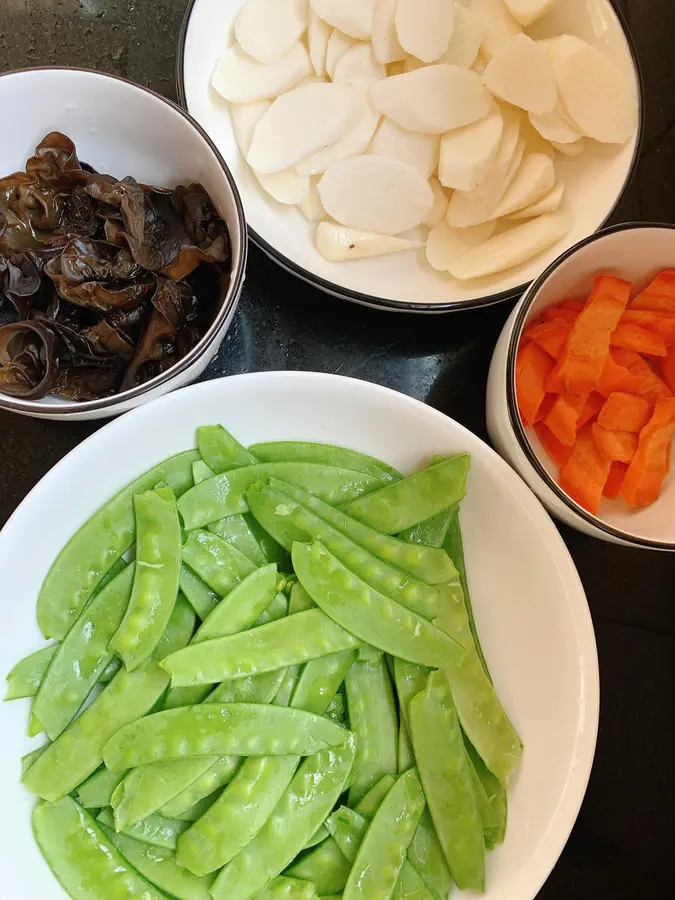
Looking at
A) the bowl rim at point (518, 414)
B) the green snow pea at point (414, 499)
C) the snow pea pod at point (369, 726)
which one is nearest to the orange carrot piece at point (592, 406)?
the bowl rim at point (518, 414)

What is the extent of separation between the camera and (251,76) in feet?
3.93

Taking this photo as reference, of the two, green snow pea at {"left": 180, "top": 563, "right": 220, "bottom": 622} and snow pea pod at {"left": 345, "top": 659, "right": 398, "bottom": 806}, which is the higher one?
green snow pea at {"left": 180, "top": 563, "right": 220, "bottom": 622}

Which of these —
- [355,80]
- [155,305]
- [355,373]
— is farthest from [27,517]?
A: [355,80]

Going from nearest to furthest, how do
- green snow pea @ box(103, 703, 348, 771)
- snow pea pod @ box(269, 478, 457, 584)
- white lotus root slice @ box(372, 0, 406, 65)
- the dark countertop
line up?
1. green snow pea @ box(103, 703, 348, 771)
2. snow pea pod @ box(269, 478, 457, 584)
3. white lotus root slice @ box(372, 0, 406, 65)
4. the dark countertop

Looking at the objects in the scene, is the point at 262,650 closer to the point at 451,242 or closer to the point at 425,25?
the point at 451,242

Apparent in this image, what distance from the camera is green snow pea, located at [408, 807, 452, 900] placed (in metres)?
1.04

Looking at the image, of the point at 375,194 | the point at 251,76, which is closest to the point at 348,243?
the point at 375,194

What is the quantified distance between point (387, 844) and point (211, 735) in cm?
30

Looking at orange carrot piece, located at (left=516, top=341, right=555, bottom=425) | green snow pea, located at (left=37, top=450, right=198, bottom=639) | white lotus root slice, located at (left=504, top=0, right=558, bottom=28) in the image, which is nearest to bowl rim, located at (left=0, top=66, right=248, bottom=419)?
green snow pea, located at (left=37, top=450, right=198, bottom=639)

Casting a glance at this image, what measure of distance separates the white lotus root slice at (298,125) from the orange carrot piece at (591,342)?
0.52 metres

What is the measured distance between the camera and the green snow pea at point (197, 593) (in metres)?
1.06

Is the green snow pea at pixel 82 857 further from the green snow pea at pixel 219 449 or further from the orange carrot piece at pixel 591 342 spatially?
the orange carrot piece at pixel 591 342

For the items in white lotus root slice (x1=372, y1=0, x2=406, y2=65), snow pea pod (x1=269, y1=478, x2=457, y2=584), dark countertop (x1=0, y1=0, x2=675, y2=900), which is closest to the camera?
snow pea pod (x1=269, y1=478, x2=457, y2=584)

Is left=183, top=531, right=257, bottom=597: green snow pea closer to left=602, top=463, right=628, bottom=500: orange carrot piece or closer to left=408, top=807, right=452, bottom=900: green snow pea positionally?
left=408, top=807, right=452, bottom=900: green snow pea
